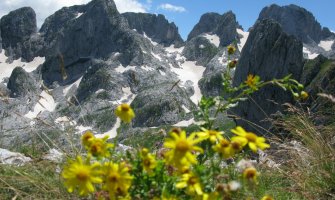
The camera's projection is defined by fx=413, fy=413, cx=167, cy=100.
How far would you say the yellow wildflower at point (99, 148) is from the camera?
8.53ft

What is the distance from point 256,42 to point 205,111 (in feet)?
401

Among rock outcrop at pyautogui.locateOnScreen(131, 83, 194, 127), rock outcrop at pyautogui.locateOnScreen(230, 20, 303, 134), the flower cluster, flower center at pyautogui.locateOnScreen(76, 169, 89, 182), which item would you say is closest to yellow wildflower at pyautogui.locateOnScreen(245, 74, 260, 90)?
the flower cluster

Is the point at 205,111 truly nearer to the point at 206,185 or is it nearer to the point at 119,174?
the point at 206,185

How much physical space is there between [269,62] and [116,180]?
118 meters

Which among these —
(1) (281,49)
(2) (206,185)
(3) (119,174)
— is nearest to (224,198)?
(2) (206,185)

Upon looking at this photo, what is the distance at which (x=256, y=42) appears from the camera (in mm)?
121812

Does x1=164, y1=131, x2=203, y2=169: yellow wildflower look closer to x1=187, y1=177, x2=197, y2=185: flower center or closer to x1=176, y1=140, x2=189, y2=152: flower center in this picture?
x1=176, y1=140, x2=189, y2=152: flower center

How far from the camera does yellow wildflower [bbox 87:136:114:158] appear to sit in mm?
2600

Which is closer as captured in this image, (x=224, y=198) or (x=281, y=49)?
(x=224, y=198)

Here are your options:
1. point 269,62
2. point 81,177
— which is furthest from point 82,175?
point 269,62

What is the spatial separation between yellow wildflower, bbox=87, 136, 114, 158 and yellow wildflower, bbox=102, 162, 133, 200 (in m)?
0.10

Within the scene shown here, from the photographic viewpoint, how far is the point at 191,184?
2.58 m

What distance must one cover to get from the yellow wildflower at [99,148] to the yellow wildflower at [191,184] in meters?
0.52

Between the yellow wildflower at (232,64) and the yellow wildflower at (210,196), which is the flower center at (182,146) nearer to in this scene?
the yellow wildflower at (210,196)
